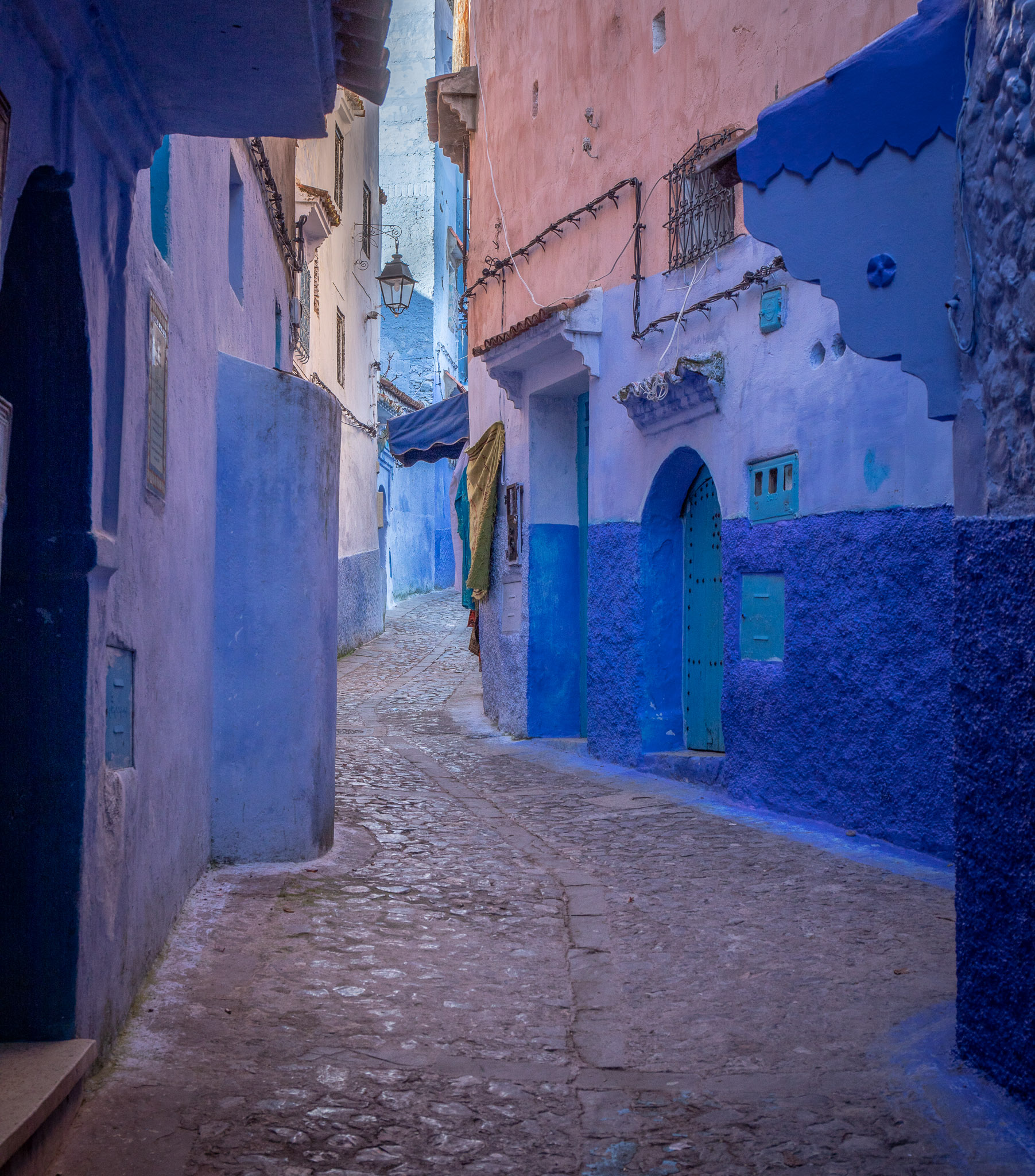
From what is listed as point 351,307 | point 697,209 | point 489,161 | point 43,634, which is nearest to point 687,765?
point 697,209

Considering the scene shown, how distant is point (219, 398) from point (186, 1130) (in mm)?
4148

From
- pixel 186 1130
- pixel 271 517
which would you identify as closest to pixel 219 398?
pixel 271 517

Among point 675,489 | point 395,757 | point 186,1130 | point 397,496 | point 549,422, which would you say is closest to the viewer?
point 186,1130

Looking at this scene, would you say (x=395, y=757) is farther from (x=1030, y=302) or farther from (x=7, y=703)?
(x=1030, y=302)

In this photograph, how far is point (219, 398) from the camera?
6.55 metres

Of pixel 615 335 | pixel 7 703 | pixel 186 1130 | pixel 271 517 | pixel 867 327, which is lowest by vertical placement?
pixel 186 1130

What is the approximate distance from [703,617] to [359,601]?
12088 millimetres

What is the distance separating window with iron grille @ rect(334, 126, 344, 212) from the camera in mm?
20219

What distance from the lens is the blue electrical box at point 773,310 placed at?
845 cm

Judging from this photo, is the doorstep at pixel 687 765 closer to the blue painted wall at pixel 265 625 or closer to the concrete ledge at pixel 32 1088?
the blue painted wall at pixel 265 625

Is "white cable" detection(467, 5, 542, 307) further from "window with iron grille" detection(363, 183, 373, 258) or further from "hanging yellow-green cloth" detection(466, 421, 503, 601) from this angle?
"window with iron grille" detection(363, 183, 373, 258)

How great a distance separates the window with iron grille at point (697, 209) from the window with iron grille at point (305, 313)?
778 centimetres

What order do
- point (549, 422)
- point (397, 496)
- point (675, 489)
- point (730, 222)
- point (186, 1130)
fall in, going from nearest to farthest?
point (186, 1130)
point (730, 222)
point (675, 489)
point (549, 422)
point (397, 496)

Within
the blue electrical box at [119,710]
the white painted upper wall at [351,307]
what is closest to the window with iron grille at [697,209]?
the blue electrical box at [119,710]
